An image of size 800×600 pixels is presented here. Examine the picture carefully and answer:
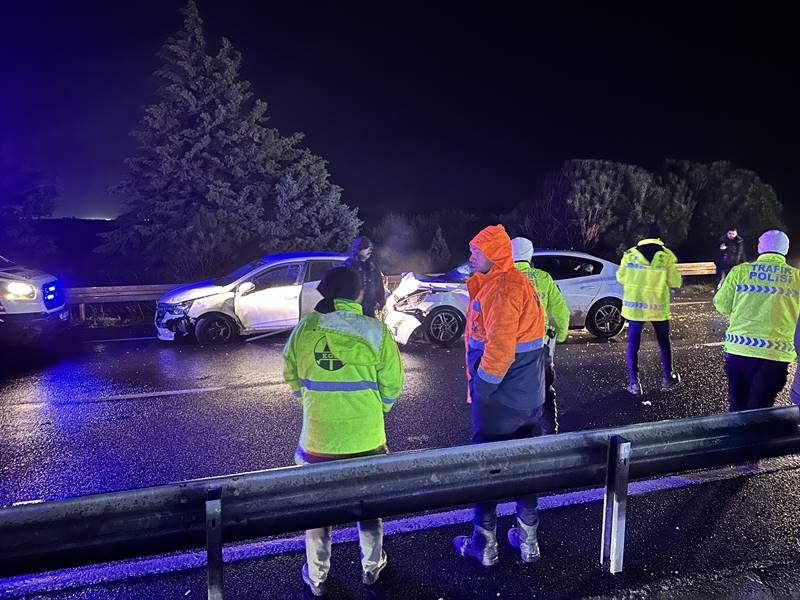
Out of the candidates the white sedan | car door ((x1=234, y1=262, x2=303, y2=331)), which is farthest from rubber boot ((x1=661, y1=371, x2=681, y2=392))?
car door ((x1=234, y1=262, x2=303, y2=331))

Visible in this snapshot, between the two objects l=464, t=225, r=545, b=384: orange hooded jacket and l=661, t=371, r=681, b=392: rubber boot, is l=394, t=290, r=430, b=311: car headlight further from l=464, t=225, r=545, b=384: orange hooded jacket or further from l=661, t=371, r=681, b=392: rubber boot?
l=464, t=225, r=545, b=384: orange hooded jacket

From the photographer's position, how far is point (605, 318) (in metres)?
9.68

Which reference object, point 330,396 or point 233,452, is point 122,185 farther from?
point 330,396

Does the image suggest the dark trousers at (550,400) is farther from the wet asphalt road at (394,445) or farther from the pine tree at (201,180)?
the pine tree at (201,180)

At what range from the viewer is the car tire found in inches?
361

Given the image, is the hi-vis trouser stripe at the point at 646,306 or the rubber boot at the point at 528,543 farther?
the hi-vis trouser stripe at the point at 646,306

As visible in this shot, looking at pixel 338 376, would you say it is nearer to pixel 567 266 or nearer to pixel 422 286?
pixel 422 286

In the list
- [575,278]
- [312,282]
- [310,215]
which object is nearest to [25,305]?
[312,282]

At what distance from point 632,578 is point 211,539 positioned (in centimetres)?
224

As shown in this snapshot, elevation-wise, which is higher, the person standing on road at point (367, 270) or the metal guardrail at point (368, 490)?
the person standing on road at point (367, 270)

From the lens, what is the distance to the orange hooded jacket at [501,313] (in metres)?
3.12

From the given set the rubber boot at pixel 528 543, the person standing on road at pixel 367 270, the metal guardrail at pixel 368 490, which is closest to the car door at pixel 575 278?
the person standing on road at pixel 367 270

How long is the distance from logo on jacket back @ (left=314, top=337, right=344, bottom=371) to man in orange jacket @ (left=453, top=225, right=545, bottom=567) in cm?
84

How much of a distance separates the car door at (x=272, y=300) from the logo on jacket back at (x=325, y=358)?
21.7 ft
